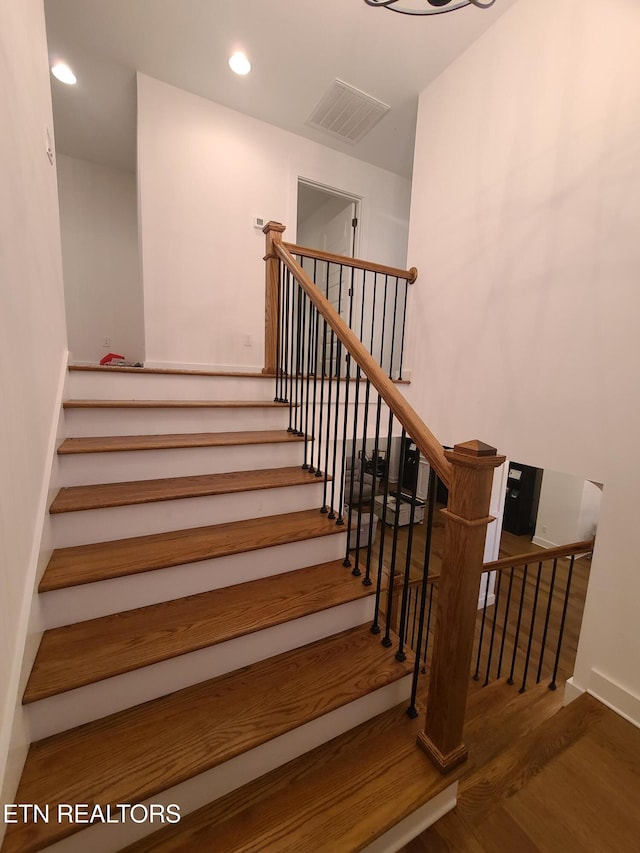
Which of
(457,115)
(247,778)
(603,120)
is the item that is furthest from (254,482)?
(457,115)

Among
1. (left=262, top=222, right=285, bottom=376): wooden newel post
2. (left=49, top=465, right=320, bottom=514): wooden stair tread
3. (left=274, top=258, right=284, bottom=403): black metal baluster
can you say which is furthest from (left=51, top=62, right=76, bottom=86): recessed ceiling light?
(left=49, top=465, right=320, bottom=514): wooden stair tread

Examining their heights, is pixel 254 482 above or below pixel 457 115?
below

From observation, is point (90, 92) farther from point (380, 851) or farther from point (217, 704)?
point (380, 851)

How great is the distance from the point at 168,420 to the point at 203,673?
4.00 feet

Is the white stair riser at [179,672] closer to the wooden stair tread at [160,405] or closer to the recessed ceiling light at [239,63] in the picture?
the wooden stair tread at [160,405]

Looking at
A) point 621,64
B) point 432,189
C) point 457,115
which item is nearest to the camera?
point 621,64

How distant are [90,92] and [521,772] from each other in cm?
531

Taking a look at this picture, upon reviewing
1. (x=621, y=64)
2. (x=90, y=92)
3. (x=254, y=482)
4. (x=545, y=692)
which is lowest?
(x=545, y=692)

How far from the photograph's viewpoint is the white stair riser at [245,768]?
86 centimetres

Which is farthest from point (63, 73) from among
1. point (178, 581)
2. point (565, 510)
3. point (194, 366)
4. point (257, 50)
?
point (565, 510)

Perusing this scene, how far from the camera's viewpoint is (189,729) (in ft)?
3.41

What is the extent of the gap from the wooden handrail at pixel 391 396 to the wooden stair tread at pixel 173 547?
0.71 meters

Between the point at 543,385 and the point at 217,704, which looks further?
the point at 543,385

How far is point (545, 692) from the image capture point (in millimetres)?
2127
